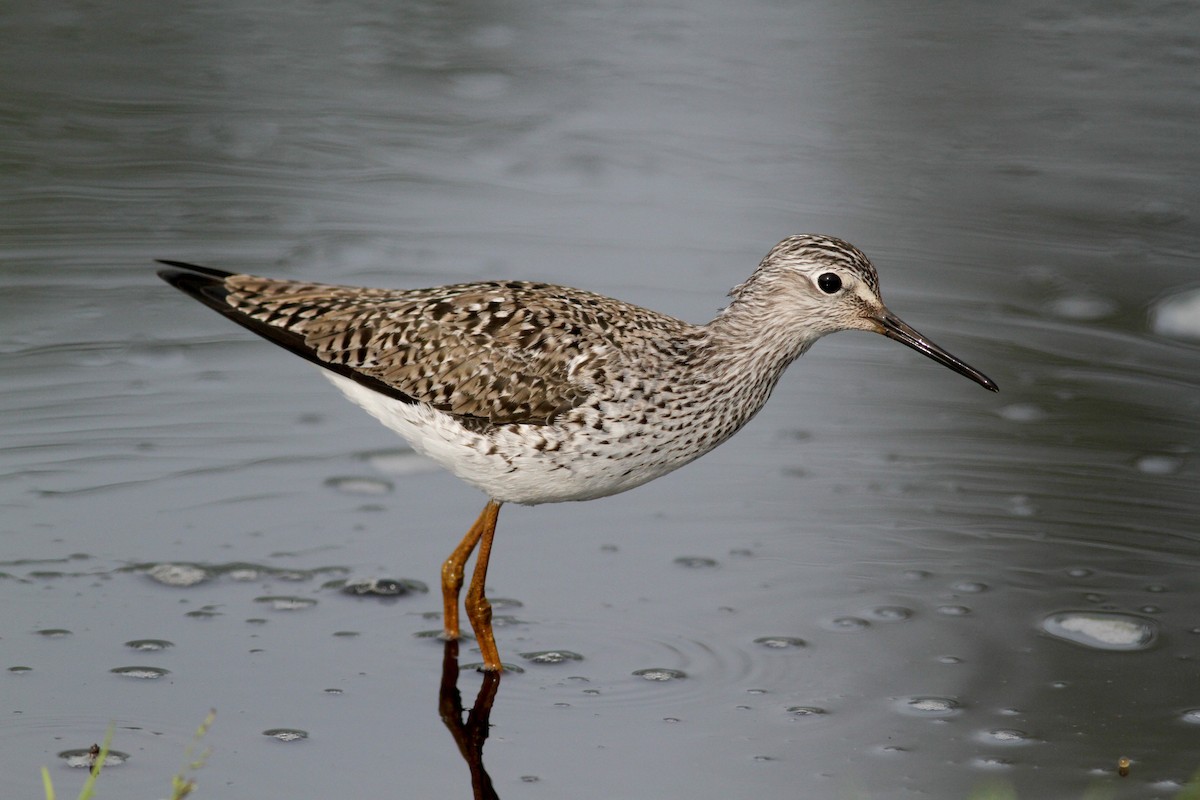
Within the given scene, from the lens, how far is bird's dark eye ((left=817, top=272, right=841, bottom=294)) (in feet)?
20.4

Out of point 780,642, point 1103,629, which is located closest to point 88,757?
point 780,642

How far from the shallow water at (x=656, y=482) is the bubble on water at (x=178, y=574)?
16 mm

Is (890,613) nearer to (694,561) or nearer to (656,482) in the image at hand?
(694,561)

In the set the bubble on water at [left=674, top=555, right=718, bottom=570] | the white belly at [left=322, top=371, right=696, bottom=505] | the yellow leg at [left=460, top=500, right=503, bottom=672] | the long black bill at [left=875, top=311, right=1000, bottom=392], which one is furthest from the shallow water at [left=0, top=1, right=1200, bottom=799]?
the long black bill at [left=875, top=311, right=1000, bottom=392]

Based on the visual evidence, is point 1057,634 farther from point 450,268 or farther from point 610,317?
point 450,268

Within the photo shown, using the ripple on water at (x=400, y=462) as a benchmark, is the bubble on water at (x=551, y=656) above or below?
below

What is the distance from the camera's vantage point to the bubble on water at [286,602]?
615 cm

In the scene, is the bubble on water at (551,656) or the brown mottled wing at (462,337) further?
the brown mottled wing at (462,337)

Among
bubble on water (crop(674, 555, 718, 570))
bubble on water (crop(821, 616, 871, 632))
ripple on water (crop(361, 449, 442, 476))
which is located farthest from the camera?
ripple on water (crop(361, 449, 442, 476))

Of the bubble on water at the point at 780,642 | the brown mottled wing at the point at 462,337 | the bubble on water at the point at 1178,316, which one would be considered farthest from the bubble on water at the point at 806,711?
the bubble on water at the point at 1178,316

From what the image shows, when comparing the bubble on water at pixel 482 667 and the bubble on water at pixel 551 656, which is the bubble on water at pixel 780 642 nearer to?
the bubble on water at pixel 551 656

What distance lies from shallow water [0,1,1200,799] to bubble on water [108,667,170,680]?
2 cm

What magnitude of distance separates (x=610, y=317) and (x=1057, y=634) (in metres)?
2.11

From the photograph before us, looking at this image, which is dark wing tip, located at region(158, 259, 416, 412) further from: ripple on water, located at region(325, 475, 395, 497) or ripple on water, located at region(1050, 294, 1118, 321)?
ripple on water, located at region(1050, 294, 1118, 321)
